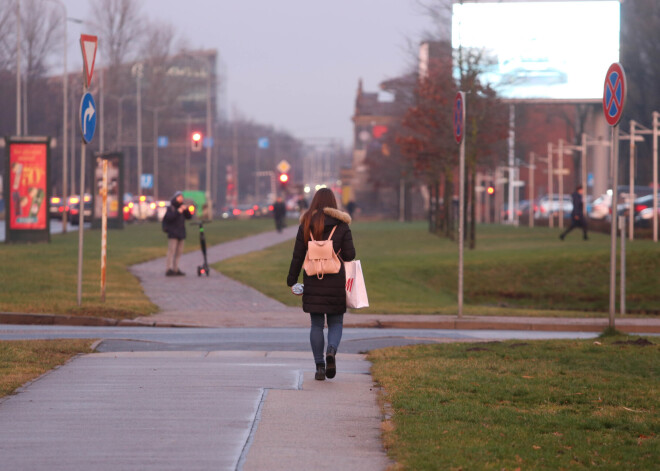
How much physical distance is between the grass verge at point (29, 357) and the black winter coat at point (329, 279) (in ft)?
7.80

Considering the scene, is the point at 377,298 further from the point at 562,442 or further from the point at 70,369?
the point at 562,442

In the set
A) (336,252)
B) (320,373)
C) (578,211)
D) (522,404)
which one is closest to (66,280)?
(320,373)

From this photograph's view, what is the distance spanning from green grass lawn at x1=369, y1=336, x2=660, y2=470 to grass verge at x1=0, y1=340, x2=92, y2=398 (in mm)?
2953

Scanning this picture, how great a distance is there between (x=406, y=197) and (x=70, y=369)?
84180 millimetres

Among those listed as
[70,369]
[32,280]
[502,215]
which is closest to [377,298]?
[32,280]

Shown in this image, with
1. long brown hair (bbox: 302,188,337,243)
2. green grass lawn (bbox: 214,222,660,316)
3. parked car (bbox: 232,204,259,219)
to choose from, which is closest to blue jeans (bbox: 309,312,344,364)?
long brown hair (bbox: 302,188,337,243)

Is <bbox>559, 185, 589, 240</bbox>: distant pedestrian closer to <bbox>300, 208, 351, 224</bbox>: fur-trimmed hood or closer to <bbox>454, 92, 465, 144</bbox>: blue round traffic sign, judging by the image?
<bbox>454, 92, 465, 144</bbox>: blue round traffic sign

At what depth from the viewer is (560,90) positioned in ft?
167

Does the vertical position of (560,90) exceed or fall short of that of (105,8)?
it falls short

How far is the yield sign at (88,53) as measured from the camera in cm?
1642

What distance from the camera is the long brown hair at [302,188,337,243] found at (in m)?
10.0

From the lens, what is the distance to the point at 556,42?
165ft

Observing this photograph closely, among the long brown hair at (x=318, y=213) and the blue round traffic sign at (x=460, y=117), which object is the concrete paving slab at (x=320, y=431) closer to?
the long brown hair at (x=318, y=213)

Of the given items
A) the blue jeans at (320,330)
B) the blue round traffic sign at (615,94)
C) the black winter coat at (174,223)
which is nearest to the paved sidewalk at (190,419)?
the blue jeans at (320,330)
